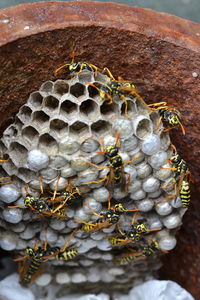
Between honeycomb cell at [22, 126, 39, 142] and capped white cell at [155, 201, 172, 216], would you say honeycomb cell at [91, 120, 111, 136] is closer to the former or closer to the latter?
honeycomb cell at [22, 126, 39, 142]

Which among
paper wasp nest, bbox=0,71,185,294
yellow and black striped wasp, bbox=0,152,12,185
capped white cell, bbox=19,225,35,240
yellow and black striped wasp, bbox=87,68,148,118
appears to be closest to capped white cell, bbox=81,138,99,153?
paper wasp nest, bbox=0,71,185,294

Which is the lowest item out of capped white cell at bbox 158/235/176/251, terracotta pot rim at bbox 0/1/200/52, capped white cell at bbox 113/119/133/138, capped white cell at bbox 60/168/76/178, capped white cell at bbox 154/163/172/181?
capped white cell at bbox 158/235/176/251

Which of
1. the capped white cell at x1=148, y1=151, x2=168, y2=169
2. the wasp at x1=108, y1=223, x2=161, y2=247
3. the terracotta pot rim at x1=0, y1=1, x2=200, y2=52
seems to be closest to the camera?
the terracotta pot rim at x1=0, y1=1, x2=200, y2=52

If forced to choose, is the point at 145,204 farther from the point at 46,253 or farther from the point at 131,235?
the point at 46,253

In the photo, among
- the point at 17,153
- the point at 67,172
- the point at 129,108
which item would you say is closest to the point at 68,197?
the point at 67,172

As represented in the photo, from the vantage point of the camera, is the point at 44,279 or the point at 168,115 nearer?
the point at 168,115

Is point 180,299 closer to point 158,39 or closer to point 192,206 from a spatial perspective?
point 192,206
